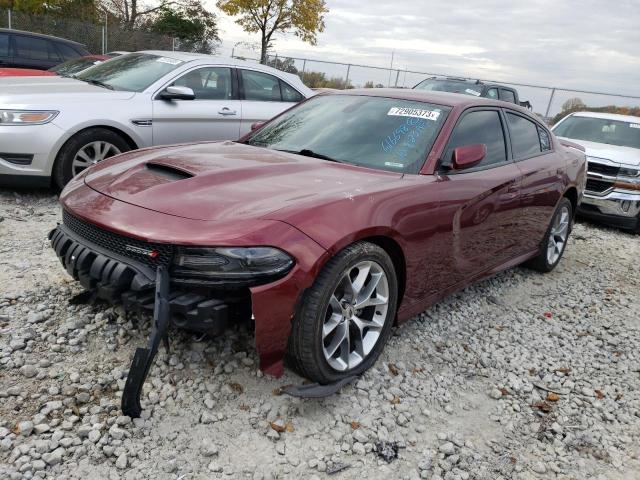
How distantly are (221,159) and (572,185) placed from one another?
3.45 meters

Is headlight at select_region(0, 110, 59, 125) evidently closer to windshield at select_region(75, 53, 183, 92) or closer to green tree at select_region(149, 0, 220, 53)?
windshield at select_region(75, 53, 183, 92)

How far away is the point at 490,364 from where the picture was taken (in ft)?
11.1

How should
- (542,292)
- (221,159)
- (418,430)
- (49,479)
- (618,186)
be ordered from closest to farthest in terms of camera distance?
(49,479) < (418,430) < (221,159) < (542,292) < (618,186)

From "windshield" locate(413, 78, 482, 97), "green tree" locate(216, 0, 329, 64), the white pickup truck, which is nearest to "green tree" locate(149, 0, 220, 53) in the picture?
"green tree" locate(216, 0, 329, 64)

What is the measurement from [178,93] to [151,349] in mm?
3887

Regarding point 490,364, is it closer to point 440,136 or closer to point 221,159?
point 440,136

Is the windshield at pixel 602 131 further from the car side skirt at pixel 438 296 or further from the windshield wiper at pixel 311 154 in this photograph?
the windshield wiper at pixel 311 154

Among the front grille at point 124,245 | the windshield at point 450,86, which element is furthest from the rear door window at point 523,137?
the windshield at point 450,86

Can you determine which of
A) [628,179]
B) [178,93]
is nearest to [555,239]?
[628,179]

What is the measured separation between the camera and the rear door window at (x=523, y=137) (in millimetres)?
4293

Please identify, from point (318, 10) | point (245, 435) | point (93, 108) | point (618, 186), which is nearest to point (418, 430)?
point (245, 435)

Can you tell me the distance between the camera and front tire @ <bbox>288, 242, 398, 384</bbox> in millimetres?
2516

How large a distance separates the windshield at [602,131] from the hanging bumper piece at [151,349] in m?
8.12

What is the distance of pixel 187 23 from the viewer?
29.1 metres
